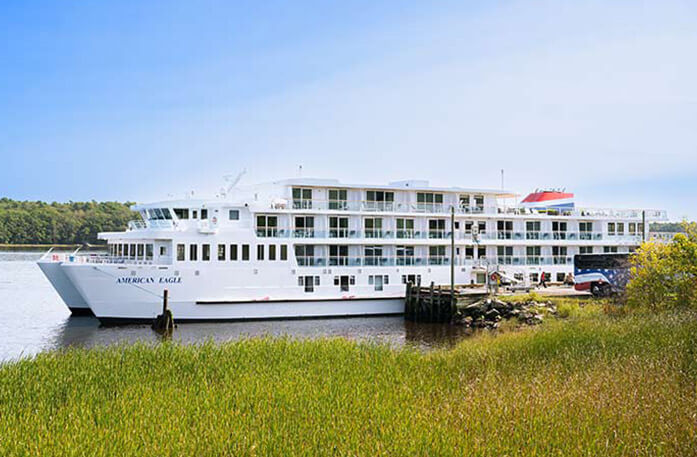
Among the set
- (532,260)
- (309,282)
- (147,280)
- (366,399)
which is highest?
(532,260)

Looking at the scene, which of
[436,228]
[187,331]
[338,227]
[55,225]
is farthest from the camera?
[55,225]

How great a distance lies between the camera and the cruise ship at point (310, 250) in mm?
27094

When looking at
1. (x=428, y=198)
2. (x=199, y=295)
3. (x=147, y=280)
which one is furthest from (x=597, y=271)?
(x=147, y=280)

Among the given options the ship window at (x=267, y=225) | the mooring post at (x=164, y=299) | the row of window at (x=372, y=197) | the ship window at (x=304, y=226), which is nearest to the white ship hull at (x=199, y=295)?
the mooring post at (x=164, y=299)

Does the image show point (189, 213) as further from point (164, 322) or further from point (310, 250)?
point (310, 250)

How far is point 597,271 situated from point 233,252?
1918 centimetres

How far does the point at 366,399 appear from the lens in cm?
1052

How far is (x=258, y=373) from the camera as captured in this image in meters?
12.7

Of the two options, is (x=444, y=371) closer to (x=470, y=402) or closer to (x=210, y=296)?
(x=470, y=402)

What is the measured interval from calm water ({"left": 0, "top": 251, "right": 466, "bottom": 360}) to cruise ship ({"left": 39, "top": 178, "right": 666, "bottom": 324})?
3.27 feet

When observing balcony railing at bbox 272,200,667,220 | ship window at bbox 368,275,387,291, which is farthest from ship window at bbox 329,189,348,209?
ship window at bbox 368,275,387,291

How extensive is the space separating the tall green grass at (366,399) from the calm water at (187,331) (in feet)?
26.0

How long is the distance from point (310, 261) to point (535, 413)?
72.3 feet

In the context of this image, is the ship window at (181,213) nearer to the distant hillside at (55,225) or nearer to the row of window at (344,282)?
the row of window at (344,282)
